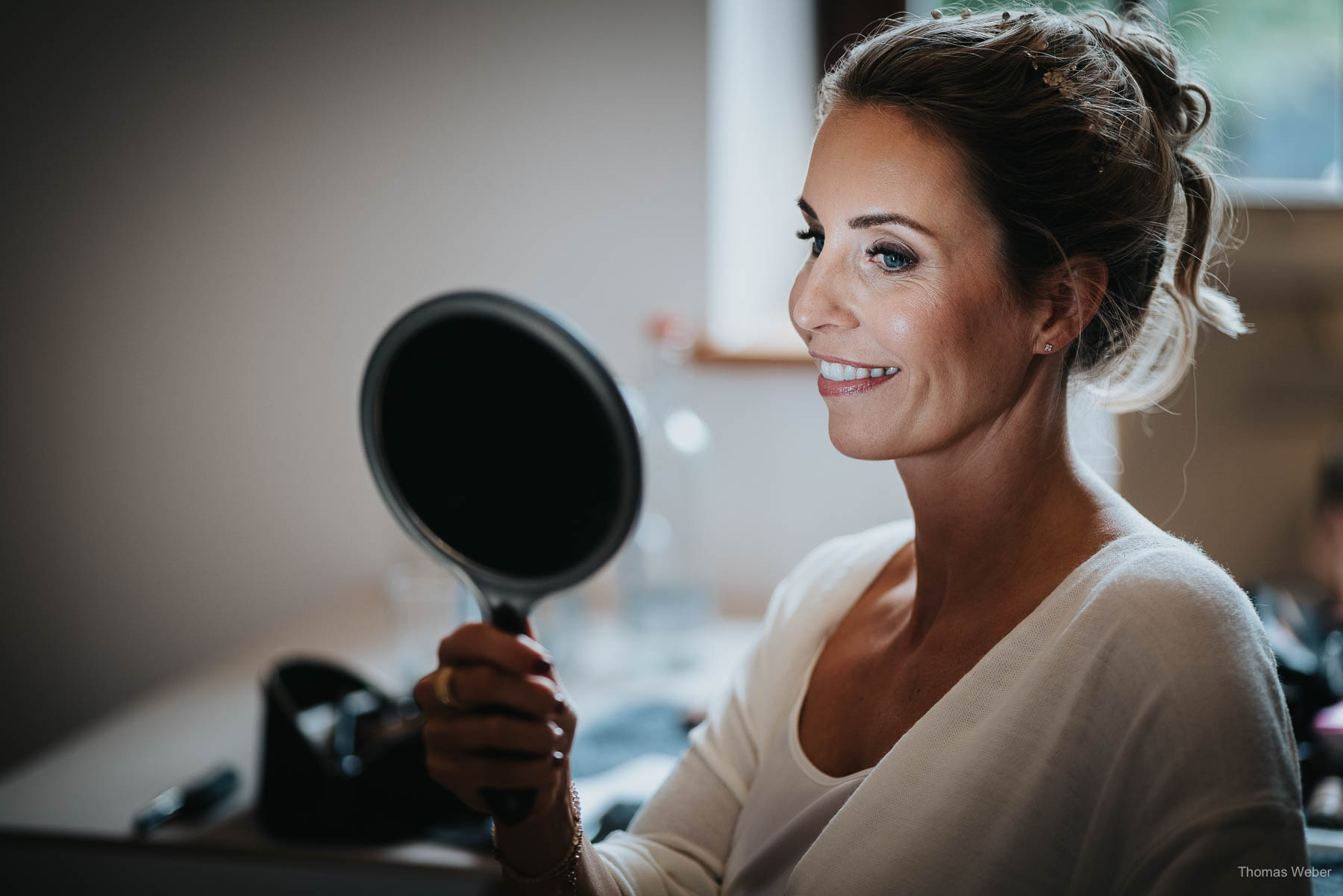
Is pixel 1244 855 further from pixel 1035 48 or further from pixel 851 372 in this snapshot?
pixel 1035 48

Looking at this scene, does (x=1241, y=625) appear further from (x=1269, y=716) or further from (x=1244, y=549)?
(x=1244, y=549)

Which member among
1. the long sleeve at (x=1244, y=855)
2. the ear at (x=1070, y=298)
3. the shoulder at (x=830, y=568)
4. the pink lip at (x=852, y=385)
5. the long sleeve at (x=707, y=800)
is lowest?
the long sleeve at (x=707, y=800)

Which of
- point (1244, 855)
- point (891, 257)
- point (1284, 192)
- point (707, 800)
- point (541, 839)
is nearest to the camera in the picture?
point (1244, 855)

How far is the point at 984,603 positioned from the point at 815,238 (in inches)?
12.9

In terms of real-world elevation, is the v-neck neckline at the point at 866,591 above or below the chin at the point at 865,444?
below

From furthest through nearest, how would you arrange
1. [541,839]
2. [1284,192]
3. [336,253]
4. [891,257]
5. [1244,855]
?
1. [336,253]
2. [1284,192]
3. [891,257]
4. [541,839]
5. [1244,855]

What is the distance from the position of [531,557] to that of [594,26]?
1.37 metres

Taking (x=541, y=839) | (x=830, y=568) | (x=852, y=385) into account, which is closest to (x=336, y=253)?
(x=830, y=568)

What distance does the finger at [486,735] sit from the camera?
0.67 m

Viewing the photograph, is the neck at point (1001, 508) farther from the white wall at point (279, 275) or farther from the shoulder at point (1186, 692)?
the white wall at point (279, 275)

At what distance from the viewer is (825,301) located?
0.88 meters

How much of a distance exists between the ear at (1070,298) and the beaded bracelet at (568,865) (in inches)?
19.8

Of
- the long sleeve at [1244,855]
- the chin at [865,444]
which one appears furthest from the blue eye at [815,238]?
the long sleeve at [1244,855]

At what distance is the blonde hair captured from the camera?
0.83 meters
